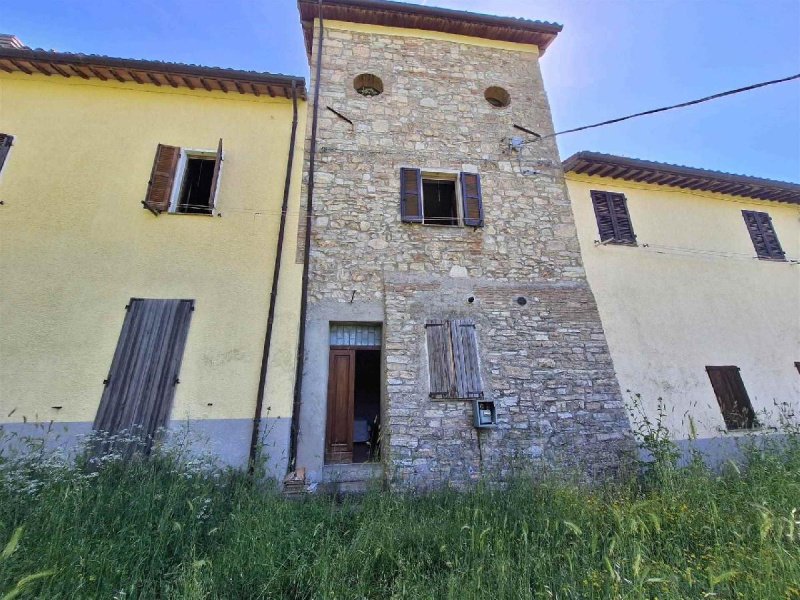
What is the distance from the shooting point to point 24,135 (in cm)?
595

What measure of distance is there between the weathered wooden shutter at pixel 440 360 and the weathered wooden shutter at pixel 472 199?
2.05 m

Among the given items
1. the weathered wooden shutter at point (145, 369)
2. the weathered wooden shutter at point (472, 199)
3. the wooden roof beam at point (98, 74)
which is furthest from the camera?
the weathered wooden shutter at point (472, 199)

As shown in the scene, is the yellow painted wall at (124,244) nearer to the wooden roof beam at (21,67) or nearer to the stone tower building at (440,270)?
the wooden roof beam at (21,67)

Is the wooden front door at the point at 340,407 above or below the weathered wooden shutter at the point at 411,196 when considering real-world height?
below

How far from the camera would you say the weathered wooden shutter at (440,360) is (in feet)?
18.0

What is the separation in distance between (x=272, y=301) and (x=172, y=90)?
14.8ft

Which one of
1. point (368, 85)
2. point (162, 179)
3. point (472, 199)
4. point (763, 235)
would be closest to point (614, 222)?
point (472, 199)

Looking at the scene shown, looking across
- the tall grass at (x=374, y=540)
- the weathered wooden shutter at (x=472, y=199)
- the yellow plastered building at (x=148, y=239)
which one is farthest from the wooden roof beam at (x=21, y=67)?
the weathered wooden shutter at (x=472, y=199)

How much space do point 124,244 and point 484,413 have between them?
5.99 m

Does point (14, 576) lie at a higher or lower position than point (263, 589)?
higher

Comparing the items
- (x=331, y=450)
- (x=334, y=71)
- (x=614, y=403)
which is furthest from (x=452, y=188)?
(x=331, y=450)

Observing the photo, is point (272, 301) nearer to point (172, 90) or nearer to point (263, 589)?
point (263, 589)

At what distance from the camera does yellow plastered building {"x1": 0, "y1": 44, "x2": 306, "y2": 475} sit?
488 centimetres

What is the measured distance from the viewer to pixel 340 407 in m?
5.55
